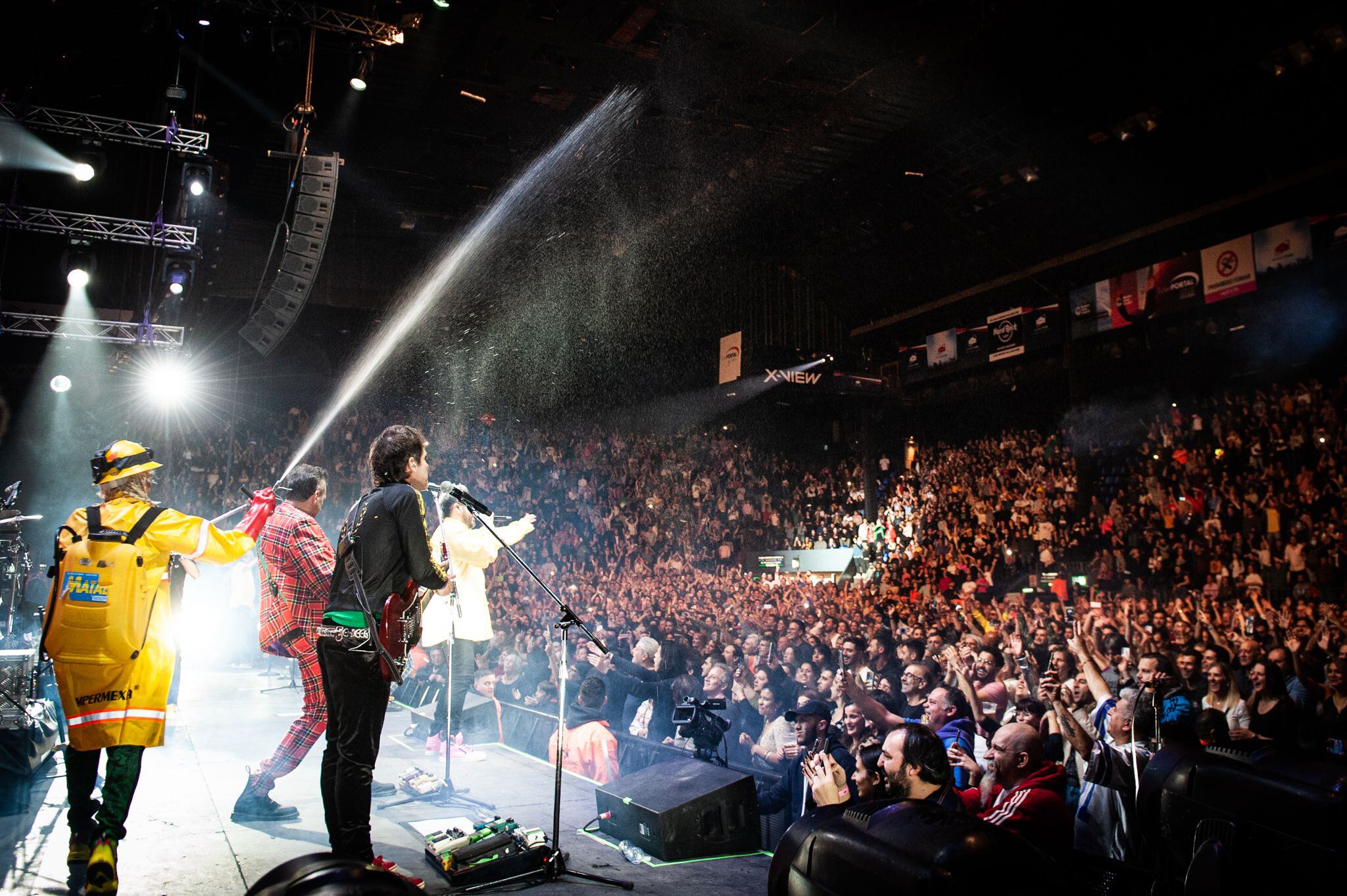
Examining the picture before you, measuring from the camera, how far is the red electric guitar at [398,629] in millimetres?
3014

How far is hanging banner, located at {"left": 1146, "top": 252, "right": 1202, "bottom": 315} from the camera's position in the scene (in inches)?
477

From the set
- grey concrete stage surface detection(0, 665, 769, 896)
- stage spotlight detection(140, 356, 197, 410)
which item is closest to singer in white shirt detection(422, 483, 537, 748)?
grey concrete stage surface detection(0, 665, 769, 896)

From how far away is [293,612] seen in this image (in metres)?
3.75

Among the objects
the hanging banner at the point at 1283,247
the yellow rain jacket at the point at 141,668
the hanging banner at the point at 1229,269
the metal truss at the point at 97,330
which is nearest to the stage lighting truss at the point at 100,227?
the metal truss at the point at 97,330

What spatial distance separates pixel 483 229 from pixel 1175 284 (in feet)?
35.9

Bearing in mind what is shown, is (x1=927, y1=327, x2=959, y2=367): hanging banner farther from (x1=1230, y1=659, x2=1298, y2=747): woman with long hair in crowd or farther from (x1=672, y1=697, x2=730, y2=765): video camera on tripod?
(x1=672, y1=697, x2=730, y2=765): video camera on tripod

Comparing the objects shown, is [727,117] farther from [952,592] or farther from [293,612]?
[293,612]

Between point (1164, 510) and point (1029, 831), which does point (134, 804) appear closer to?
point (1029, 831)

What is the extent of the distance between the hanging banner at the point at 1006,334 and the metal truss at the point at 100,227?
12.4 metres

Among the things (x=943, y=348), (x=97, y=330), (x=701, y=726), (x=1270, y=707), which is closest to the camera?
(x=701, y=726)

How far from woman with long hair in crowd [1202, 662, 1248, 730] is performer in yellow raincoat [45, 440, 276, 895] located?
5406 mm

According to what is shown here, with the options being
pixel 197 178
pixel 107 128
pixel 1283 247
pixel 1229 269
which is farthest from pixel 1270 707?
pixel 107 128

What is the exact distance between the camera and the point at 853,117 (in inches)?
440

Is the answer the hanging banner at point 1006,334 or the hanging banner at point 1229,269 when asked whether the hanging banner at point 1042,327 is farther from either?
the hanging banner at point 1229,269
